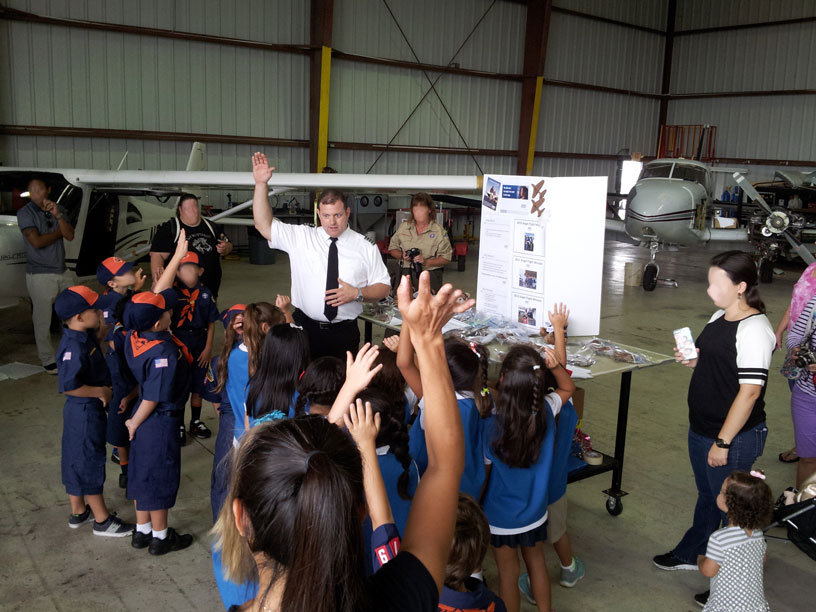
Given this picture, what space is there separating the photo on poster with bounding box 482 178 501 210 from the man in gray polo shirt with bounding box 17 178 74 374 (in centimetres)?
452

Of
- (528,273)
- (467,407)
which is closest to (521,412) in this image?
(467,407)

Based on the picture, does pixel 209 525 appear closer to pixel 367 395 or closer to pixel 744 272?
pixel 367 395

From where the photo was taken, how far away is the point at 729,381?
10.6 feet

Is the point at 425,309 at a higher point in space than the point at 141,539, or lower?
higher

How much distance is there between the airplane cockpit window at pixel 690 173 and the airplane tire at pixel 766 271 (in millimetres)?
2296

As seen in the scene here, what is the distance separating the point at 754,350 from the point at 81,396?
11.2 feet

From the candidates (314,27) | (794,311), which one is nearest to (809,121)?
(314,27)

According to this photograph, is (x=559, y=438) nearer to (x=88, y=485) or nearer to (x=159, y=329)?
(x=159, y=329)

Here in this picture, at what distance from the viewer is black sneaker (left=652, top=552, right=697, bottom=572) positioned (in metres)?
3.69

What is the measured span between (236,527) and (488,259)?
3436mm

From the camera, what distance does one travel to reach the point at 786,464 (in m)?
5.20

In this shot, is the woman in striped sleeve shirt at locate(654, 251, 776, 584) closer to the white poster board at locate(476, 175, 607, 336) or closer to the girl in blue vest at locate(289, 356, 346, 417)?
the white poster board at locate(476, 175, 607, 336)

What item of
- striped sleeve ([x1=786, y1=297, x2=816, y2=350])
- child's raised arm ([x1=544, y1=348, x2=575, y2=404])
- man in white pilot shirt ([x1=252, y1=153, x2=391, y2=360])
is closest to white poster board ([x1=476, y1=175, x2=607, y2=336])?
man in white pilot shirt ([x1=252, y1=153, x2=391, y2=360])

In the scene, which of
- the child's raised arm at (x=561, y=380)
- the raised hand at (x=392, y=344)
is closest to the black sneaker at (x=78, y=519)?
the raised hand at (x=392, y=344)
